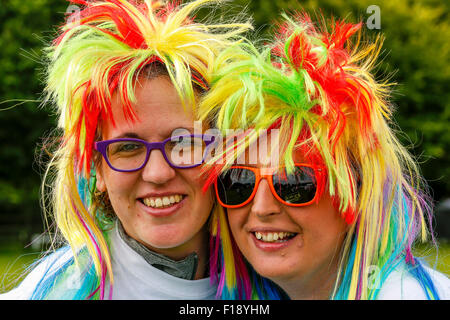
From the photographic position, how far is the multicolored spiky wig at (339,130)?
2.39 m

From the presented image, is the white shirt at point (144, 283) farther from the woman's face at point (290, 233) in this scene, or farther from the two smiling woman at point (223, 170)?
the woman's face at point (290, 233)

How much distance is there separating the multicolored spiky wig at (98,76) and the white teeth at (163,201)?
15.0 inches

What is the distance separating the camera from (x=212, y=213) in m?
2.78

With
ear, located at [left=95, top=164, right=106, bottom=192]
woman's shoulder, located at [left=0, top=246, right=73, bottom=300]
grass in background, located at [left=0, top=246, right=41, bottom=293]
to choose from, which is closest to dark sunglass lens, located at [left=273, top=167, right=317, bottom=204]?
ear, located at [left=95, top=164, right=106, bottom=192]

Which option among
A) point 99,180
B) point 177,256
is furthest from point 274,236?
point 99,180

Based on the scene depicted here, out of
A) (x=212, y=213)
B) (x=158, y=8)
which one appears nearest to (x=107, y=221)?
(x=212, y=213)

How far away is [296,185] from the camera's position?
2408 millimetres

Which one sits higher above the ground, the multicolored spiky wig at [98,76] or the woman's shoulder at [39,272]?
the multicolored spiky wig at [98,76]

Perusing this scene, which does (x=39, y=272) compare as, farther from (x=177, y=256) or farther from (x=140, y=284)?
(x=177, y=256)

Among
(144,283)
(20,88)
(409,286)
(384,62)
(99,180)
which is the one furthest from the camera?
(20,88)

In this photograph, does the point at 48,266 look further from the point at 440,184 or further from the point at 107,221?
the point at 440,184

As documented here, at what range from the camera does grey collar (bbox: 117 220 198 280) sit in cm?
270

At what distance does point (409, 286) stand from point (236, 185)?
89 centimetres

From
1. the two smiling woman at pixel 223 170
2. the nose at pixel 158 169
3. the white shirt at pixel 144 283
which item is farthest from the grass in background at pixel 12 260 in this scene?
the nose at pixel 158 169
